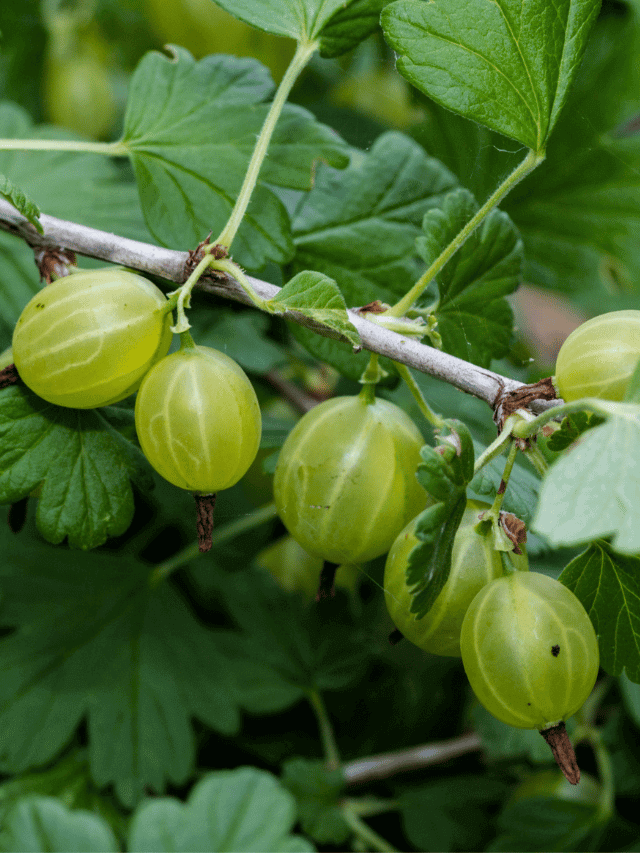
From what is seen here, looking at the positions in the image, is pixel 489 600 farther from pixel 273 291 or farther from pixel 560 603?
pixel 273 291

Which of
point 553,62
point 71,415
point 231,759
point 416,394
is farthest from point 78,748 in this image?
point 553,62

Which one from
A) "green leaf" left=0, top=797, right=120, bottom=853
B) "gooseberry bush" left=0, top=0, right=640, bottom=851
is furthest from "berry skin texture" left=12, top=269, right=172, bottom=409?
"green leaf" left=0, top=797, right=120, bottom=853

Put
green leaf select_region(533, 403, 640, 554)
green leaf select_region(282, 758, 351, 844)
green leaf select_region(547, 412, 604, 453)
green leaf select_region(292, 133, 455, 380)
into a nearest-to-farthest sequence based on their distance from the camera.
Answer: green leaf select_region(533, 403, 640, 554), green leaf select_region(547, 412, 604, 453), green leaf select_region(292, 133, 455, 380), green leaf select_region(282, 758, 351, 844)

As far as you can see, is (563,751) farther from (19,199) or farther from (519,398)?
(19,199)

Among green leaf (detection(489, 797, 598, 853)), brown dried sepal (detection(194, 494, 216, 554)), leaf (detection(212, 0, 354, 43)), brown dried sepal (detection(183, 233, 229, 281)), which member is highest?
leaf (detection(212, 0, 354, 43))

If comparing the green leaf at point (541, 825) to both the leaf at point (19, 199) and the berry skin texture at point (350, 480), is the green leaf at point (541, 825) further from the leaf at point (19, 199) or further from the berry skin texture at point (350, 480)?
the leaf at point (19, 199)

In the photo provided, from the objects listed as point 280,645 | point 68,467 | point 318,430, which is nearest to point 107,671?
point 280,645

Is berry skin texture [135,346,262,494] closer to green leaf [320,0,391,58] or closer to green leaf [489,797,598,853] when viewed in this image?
green leaf [320,0,391,58]
